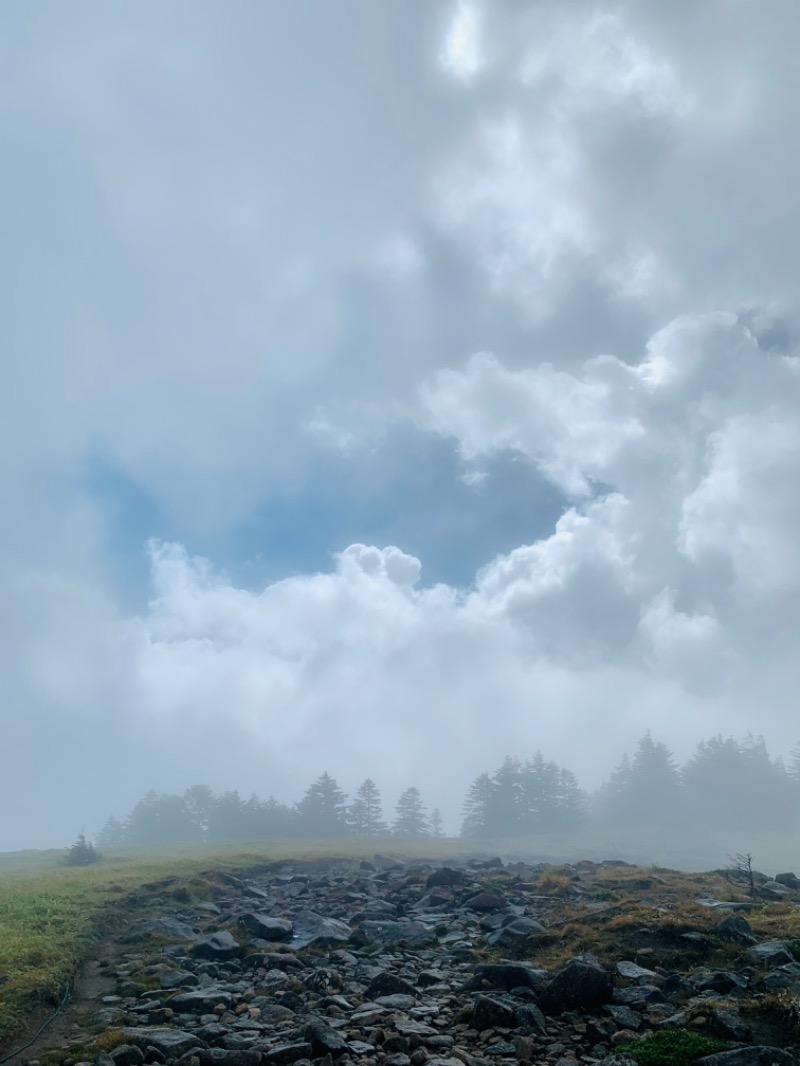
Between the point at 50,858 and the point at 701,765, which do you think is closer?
the point at 50,858

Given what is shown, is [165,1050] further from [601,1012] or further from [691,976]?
[691,976]

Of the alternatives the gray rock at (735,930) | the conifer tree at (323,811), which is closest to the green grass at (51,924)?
the gray rock at (735,930)

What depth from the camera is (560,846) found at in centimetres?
10000

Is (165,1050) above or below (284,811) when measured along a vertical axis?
above

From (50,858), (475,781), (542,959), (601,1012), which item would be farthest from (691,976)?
(475,781)

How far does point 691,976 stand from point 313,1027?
938 cm

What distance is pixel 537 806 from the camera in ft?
442

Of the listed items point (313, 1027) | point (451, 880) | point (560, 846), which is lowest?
point (560, 846)

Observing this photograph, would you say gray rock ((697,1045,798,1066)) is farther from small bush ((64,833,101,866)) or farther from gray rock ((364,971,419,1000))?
small bush ((64,833,101,866))

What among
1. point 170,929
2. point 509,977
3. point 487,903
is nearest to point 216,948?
point 170,929

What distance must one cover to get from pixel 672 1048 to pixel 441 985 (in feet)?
25.4

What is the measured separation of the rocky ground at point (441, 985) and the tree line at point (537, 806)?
10607 cm

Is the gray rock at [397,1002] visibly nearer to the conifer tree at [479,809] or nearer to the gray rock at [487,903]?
the gray rock at [487,903]

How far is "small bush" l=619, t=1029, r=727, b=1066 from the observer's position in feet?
38.1
